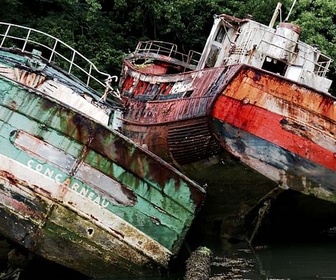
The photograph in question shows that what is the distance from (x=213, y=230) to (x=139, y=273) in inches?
137

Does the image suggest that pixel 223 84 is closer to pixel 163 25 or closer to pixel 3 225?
pixel 3 225

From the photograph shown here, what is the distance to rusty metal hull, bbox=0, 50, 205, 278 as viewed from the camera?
22.9 feet

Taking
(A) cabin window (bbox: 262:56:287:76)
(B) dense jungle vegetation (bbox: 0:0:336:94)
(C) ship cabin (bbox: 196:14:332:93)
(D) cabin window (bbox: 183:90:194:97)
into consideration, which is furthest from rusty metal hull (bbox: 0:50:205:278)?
(B) dense jungle vegetation (bbox: 0:0:336:94)

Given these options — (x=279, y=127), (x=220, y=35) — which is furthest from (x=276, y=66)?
(x=279, y=127)

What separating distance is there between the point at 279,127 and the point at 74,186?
407 centimetres

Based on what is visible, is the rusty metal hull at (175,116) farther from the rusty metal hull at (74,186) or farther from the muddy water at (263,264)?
the rusty metal hull at (74,186)

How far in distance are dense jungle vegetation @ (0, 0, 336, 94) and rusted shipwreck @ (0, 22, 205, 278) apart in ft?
33.9

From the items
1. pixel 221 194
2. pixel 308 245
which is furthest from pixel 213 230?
pixel 308 245

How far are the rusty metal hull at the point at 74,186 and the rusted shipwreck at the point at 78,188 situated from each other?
1cm

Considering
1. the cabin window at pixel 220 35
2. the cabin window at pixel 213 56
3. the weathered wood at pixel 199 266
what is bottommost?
the weathered wood at pixel 199 266

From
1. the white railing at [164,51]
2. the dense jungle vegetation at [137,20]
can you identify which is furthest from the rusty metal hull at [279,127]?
the dense jungle vegetation at [137,20]

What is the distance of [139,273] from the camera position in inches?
287

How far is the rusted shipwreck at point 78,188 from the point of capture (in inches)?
275

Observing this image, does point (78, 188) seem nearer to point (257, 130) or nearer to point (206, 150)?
point (206, 150)
